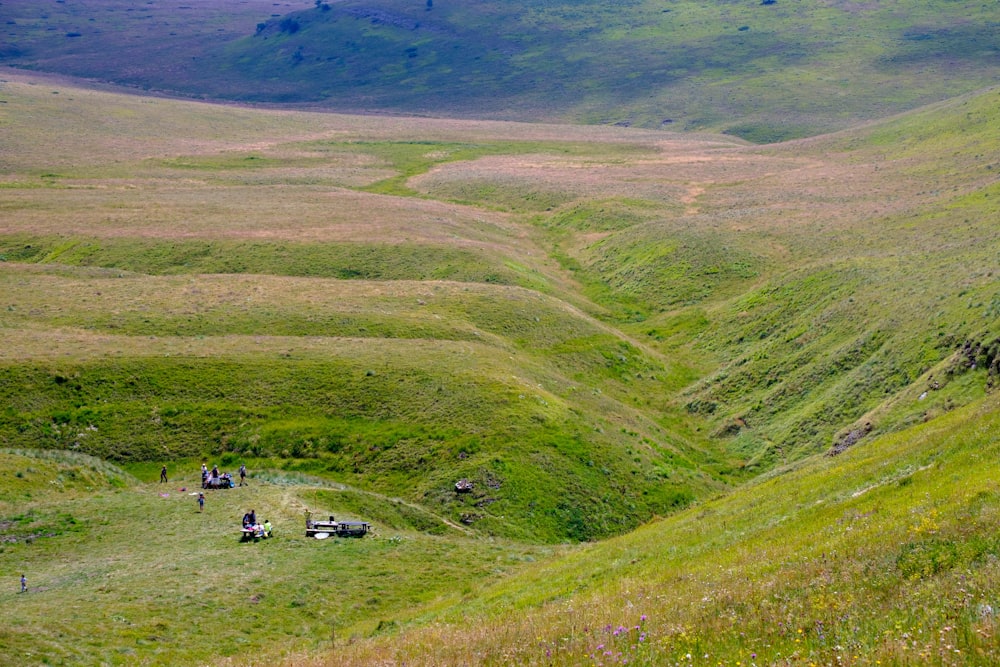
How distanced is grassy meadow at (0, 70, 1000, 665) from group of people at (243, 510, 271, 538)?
2.24ft

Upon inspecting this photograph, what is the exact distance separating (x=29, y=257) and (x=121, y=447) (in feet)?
161

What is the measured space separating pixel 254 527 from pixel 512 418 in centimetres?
1777

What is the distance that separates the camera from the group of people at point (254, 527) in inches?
1332

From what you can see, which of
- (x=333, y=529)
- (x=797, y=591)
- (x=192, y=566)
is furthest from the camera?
(x=333, y=529)

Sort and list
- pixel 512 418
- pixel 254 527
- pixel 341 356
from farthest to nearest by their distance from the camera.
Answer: pixel 341 356
pixel 512 418
pixel 254 527

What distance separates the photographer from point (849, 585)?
47.9ft

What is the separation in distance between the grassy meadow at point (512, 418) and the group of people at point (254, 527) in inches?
26.9

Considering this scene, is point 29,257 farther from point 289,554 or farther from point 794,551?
point 794,551

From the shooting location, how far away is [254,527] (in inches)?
1336

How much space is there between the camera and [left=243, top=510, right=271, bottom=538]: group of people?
3384cm

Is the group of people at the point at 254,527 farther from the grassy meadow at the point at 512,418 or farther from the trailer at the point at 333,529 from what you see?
the trailer at the point at 333,529

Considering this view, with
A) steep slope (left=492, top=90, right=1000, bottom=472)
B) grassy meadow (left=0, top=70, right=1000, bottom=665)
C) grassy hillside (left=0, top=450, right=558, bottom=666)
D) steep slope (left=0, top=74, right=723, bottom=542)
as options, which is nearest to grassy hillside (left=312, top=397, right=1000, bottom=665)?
grassy meadow (left=0, top=70, right=1000, bottom=665)

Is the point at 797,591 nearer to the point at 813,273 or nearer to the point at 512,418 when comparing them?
the point at 512,418

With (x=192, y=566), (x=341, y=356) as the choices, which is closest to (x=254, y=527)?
(x=192, y=566)
